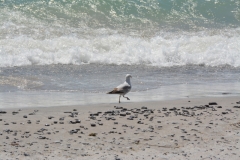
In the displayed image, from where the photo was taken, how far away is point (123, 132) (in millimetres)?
7180

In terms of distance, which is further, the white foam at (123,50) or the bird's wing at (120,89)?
the white foam at (123,50)

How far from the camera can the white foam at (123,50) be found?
1623 cm

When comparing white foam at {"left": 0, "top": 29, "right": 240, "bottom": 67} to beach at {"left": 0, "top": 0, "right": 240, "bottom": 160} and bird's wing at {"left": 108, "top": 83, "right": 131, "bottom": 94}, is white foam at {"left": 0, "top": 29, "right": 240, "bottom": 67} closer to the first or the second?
beach at {"left": 0, "top": 0, "right": 240, "bottom": 160}

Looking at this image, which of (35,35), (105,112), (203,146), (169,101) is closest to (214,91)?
(169,101)

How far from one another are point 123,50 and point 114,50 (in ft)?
1.03

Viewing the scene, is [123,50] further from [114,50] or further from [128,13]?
[128,13]

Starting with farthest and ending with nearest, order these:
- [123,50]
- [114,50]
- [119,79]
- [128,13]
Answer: [128,13]
[114,50]
[123,50]
[119,79]

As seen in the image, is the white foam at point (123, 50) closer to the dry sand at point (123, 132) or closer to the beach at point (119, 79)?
the beach at point (119, 79)

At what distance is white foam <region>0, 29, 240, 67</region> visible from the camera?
1623 cm

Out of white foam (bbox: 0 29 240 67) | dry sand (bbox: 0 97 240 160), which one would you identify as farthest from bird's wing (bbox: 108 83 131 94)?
white foam (bbox: 0 29 240 67)

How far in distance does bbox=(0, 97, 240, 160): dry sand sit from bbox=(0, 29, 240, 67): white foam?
695 cm

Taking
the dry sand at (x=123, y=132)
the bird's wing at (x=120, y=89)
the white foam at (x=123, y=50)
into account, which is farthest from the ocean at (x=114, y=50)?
the dry sand at (x=123, y=132)

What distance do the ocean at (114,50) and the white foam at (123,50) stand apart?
0.09 ft

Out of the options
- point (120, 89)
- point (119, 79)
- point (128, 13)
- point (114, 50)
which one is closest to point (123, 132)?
point (120, 89)
